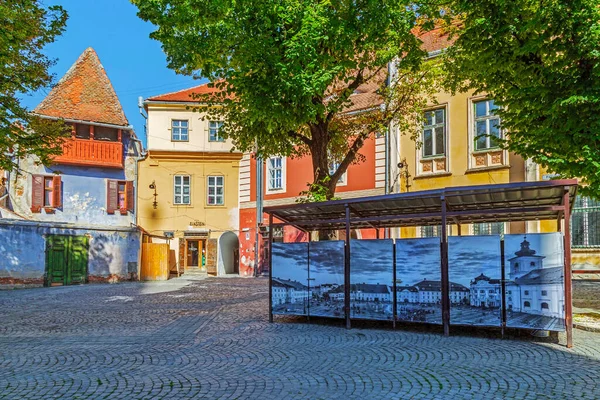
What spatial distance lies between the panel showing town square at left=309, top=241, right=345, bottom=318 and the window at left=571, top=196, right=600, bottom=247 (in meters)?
11.9

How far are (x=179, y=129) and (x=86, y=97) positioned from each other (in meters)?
6.28

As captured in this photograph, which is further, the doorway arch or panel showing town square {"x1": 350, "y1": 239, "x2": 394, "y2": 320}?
the doorway arch

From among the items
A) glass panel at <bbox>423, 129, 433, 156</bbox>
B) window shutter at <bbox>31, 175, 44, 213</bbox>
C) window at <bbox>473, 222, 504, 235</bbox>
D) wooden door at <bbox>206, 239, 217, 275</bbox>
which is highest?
glass panel at <bbox>423, 129, 433, 156</bbox>

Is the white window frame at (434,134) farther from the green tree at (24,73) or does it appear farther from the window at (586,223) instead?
the green tree at (24,73)

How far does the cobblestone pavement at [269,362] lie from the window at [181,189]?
68.1 ft

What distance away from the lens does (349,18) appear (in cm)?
1309

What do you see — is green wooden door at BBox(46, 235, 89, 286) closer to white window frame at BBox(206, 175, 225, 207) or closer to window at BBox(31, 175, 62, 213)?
window at BBox(31, 175, 62, 213)

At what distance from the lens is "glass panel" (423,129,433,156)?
75.8 ft

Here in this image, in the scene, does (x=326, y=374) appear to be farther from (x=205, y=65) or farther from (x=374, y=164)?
(x=374, y=164)

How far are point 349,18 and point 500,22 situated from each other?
11.7 feet

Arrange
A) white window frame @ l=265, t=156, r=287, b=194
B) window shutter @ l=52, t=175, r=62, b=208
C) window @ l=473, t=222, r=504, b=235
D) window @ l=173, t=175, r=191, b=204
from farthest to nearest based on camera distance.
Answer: window @ l=173, t=175, r=191, b=204 < window shutter @ l=52, t=175, r=62, b=208 < white window frame @ l=265, t=156, r=287, b=194 < window @ l=473, t=222, r=504, b=235

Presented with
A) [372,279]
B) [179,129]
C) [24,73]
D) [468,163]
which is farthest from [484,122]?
[179,129]

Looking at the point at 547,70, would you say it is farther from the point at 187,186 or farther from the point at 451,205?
the point at 187,186

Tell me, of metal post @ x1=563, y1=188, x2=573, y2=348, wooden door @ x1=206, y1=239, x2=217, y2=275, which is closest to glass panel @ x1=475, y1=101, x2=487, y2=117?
metal post @ x1=563, y1=188, x2=573, y2=348
